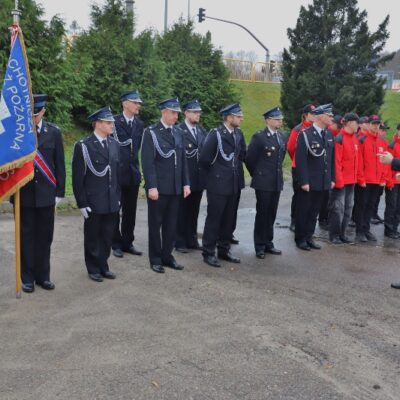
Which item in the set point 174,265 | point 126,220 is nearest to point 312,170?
point 174,265

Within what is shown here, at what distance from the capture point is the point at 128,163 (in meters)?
6.82

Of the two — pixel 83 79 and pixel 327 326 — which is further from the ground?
pixel 83 79

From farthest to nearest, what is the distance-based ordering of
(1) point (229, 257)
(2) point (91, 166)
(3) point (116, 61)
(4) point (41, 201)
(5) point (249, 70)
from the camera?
1. (5) point (249, 70)
2. (3) point (116, 61)
3. (1) point (229, 257)
4. (2) point (91, 166)
5. (4) point (41, 201)

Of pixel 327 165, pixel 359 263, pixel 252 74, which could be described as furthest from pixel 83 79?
pixel 252 74

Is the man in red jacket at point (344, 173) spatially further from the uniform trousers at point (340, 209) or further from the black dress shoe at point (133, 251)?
the black dress shoe at point (133, 251)

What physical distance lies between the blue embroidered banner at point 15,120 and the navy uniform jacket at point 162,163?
4.99 feet

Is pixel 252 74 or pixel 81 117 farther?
pixel 252 74

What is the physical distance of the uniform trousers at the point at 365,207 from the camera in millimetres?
8617

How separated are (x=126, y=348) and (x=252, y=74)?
28.2 meters

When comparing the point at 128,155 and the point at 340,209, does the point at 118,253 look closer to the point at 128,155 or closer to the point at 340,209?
the point at 128,155

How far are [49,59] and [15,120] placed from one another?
30.9ft

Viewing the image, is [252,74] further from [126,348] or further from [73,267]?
[126,348]

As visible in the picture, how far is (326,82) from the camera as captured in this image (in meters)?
17.8

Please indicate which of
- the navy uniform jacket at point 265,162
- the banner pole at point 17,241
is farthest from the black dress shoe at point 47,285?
the navy uniform jacket at point 265,162
